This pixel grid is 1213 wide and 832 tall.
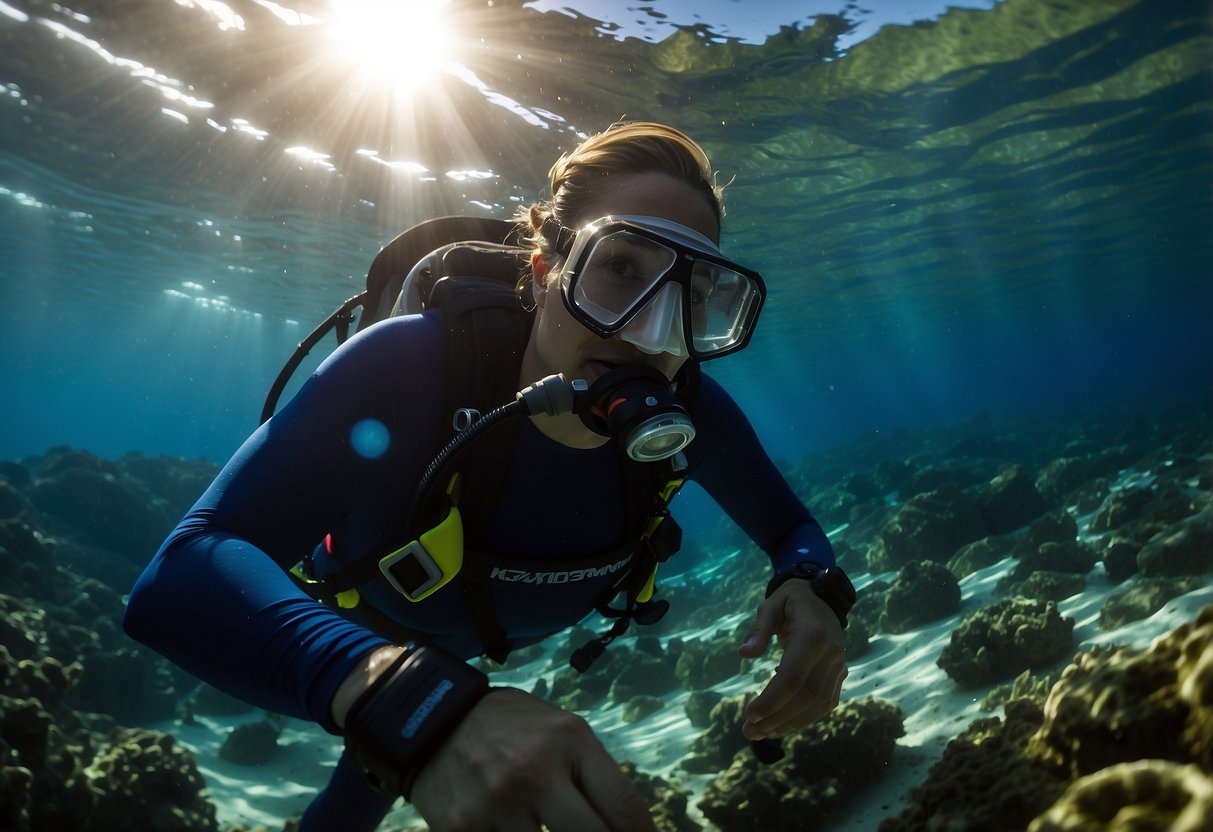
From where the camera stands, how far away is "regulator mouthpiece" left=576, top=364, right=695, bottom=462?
2.28m

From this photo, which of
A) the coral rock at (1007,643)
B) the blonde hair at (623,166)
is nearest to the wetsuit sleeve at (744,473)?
the blonde hair at (623,166)

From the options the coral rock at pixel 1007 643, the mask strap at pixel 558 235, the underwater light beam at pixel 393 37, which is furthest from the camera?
the underwater light beam at pixel 393 37

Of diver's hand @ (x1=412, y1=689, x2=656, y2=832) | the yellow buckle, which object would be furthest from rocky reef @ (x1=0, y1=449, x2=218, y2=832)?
diver's hand @ (x1=412, y1=689, x2=656, y2=832)

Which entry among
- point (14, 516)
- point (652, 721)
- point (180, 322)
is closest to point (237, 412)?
point (180, 322)

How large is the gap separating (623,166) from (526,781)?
8.52ft

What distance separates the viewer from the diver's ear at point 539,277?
2914mm

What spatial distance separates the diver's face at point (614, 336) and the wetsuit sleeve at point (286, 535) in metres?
0.47

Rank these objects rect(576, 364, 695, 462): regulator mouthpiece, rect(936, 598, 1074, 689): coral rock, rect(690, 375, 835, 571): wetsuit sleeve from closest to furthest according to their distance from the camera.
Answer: rect(576, 364, 695, 462): regulator mouthpiece < rect(690, 375, 835, 571): wetsuit sleeve < rect(936, 598, 1074, 689): coral rock

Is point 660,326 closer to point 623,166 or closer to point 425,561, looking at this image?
point 623,166

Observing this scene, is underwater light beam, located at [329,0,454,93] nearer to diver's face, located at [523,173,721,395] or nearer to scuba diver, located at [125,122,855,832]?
scuba diver, located at [125,122,855,832]

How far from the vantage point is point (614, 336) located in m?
2.61

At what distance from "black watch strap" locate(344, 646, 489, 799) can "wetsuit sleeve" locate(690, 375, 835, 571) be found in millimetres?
2346

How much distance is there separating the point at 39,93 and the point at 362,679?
17.6m

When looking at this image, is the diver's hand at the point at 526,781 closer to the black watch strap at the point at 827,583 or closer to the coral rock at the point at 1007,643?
the black watch strap at the point at 827,583
